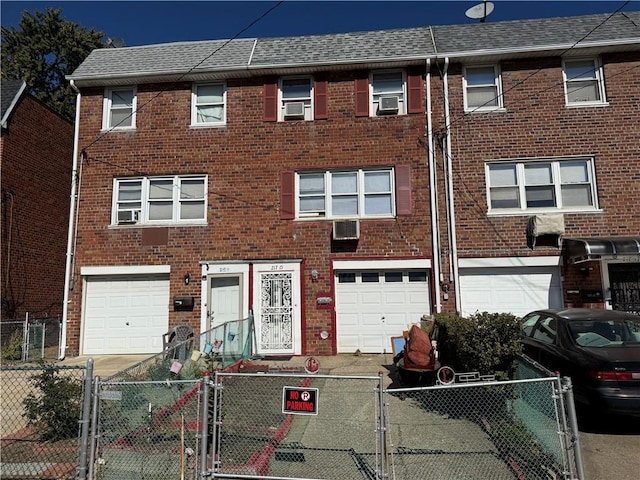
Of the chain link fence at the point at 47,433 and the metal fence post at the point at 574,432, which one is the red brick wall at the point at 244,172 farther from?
the metal fence post at the point at 574,432

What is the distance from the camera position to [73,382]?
232 inches

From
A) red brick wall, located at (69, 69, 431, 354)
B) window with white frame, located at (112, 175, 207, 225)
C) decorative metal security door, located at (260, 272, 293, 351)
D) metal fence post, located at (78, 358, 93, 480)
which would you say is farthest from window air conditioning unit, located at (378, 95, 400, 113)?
metal fence post, located at (78, 358, 93, 480)

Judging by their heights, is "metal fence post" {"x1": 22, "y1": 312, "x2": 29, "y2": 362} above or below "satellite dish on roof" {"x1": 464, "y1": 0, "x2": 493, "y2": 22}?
below

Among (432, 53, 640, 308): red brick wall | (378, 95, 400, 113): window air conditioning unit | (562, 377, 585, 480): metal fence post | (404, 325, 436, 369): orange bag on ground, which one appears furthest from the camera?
(378, 95, 400, 113): window air conditioning unit

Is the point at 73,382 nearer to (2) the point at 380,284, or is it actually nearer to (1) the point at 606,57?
(2) the point at 380,284

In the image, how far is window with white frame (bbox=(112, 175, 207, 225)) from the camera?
41.1ft

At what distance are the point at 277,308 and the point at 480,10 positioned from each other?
11905 millimetres

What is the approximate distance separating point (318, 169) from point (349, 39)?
14.7 feet

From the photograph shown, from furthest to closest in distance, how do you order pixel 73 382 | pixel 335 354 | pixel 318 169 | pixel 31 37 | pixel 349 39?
pixel 31 37 → pixel 349 39 → pixel 318 169 → pixel 335 354 → pixel 73 382

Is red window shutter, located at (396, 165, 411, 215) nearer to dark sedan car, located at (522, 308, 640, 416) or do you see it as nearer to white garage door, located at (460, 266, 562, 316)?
white garage door, located at (460, 266, 562, 316)

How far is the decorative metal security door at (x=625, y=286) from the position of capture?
10.9m

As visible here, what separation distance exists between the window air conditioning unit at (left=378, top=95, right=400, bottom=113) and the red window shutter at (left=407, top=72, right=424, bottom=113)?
38cm

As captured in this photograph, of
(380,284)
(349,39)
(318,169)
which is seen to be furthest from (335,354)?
(349,39)

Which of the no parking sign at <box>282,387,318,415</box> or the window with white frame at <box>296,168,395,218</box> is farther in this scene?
the window with white frame at <box>296,168,395,218</box>
